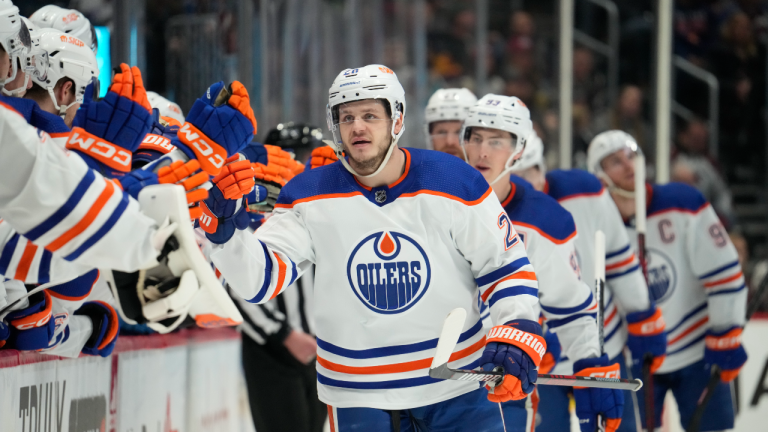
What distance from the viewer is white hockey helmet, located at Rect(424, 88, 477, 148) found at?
11.0 ft

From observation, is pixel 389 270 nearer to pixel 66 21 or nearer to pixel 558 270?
pixel 558 270

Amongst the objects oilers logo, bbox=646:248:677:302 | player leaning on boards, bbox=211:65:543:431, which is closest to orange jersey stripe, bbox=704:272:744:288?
oilers logo, bbox=646:248:677:302

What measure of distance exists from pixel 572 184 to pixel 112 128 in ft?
6.72

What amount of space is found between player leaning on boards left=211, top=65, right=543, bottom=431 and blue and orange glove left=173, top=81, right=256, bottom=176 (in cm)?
36

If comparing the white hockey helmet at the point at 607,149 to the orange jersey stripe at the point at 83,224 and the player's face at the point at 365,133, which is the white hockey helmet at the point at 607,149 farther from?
the orange jersey stripe at the point at 83,224

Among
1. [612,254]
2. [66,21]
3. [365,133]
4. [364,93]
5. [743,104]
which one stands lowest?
[612,254]

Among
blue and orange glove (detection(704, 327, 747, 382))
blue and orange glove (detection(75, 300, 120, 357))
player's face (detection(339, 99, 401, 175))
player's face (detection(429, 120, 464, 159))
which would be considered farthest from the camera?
blue and orange glove (detection(704, 327, 747, 382))

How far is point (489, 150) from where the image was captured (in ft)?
9.50

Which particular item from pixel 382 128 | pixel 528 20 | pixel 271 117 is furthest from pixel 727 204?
pixel 382 128

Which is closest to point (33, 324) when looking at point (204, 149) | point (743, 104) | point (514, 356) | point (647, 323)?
point (204, 149)

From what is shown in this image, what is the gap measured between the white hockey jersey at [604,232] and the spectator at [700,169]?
3414 millimetres

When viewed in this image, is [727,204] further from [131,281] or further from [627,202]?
[131,281]

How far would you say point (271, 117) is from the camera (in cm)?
439

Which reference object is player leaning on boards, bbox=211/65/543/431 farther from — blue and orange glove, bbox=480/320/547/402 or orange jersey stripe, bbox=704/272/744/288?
orange jersey stripe, bbox=704/272/744/288
